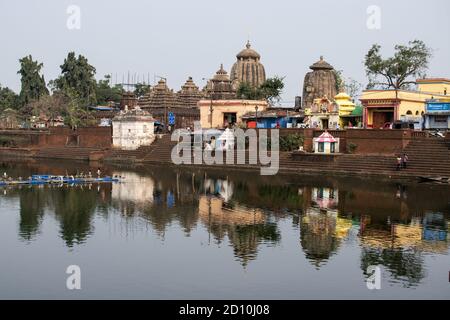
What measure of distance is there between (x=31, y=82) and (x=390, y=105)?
48574mm

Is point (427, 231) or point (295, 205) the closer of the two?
point (427, 231)

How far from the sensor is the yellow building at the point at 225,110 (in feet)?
191

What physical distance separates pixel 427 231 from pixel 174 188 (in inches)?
604

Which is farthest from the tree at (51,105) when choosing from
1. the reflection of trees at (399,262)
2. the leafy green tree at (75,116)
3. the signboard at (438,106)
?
the reflection of trees at (399,262)

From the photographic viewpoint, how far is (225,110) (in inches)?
2322

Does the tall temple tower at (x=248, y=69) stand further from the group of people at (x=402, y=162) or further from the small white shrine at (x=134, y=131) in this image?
the group of people at (x=402, y=162)

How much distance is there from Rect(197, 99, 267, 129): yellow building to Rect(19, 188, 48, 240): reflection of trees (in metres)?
26.7

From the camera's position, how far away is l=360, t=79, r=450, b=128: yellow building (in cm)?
4600

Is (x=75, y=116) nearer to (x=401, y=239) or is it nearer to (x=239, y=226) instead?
(x=239, y=226)

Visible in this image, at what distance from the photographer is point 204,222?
2511 cm

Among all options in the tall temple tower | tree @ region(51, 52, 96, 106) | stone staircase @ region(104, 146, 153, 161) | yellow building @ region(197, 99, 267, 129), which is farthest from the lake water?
tree @ region(51, 52, 96, 106)
